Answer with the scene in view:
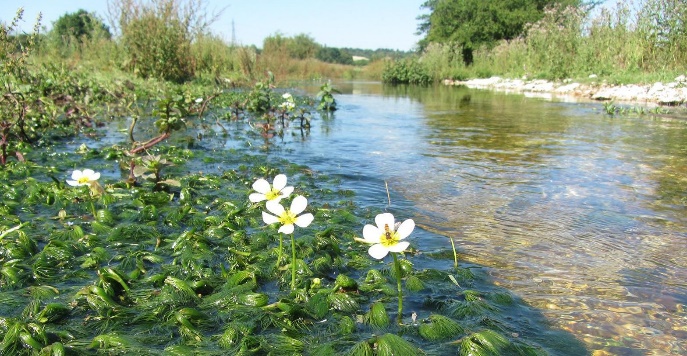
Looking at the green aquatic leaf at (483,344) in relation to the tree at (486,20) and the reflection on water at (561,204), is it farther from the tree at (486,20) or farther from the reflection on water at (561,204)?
the tree at (486,20)

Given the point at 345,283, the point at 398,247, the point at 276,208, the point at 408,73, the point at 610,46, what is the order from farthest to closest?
the point at 408,73 → the point at 610,46 → the point at 345,283 → the point at 276,208 → the point at 398,247

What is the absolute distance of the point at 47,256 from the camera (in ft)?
7.77

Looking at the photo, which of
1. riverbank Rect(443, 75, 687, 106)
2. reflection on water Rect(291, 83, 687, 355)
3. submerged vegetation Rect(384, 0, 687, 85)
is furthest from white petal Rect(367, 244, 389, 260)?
submerged vegetation Rect(384, 0, 687, 85)

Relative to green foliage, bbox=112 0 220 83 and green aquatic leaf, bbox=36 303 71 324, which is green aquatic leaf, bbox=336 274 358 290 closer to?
green aquatic leaf, bbox=36 303 71 324

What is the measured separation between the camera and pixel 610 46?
18.0 meters

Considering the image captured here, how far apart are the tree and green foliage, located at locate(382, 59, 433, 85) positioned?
6800 mm

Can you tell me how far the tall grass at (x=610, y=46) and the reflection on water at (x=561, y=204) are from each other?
8.58 m

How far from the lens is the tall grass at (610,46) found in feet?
49.6

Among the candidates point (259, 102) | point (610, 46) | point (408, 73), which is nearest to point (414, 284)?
point (259, 102)

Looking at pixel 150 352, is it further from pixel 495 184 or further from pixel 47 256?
pixel 495 184

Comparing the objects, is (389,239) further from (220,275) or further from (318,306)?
(220,275)

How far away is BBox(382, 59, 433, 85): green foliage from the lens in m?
31.9

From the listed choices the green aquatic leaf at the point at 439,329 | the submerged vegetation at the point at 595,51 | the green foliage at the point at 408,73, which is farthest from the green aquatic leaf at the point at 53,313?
the green foliage at the point at 408,73

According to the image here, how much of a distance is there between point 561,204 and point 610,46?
17.1 meters
